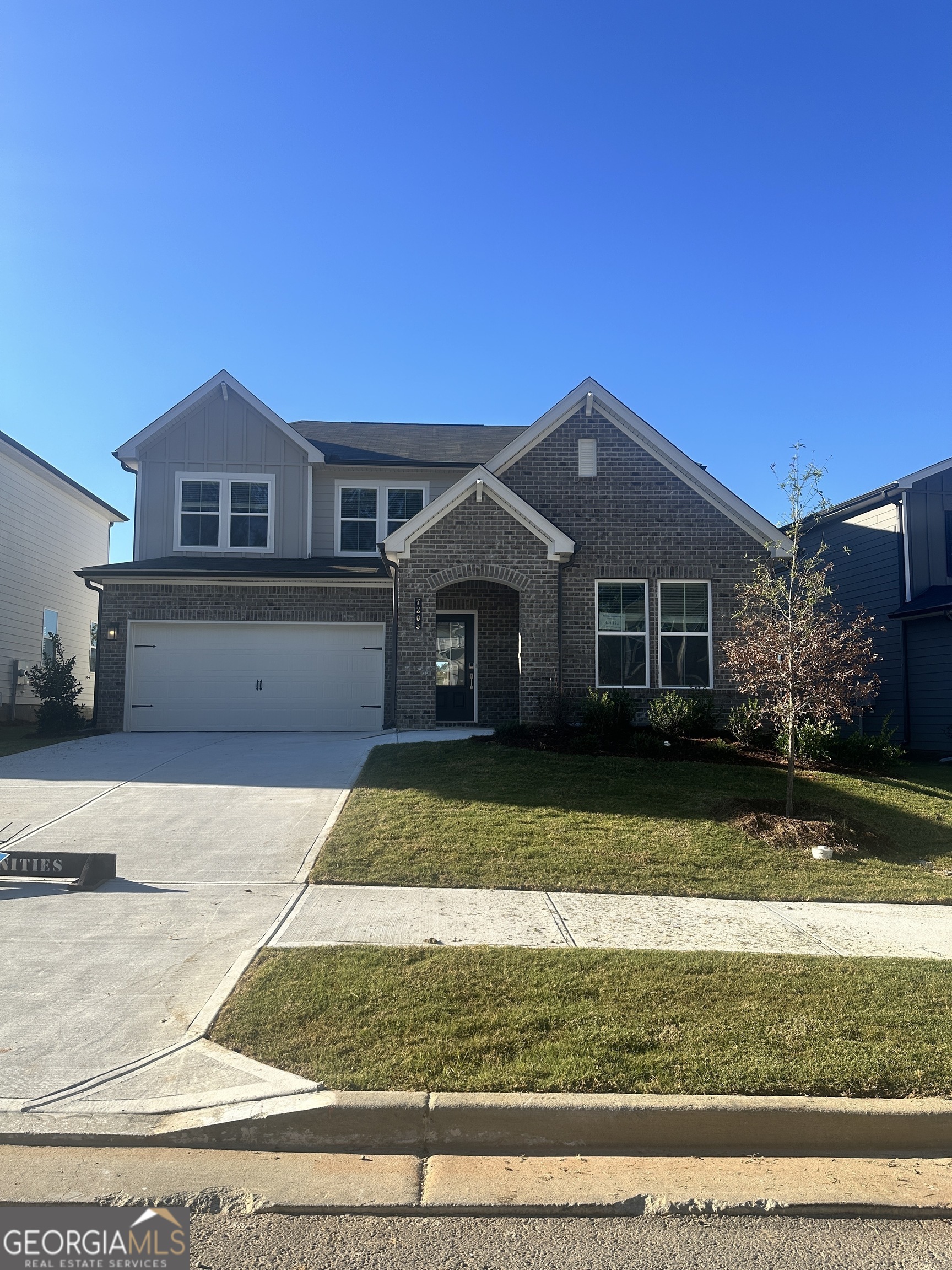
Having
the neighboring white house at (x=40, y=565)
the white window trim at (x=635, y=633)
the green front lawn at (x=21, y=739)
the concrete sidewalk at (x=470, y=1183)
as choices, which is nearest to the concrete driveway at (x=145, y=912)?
the concrete sidewalk at (x=470, y=1183)

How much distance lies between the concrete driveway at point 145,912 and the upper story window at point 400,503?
7348 mm

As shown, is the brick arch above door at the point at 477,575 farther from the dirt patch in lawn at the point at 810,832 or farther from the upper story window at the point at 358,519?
the dirt patch in lawn at the point at 810,832

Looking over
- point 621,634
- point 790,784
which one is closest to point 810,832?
point 790,784

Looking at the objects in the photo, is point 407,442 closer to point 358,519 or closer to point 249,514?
point 358,519

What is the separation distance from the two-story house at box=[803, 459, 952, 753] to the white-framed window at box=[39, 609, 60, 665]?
798 inches

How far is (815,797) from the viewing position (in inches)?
446

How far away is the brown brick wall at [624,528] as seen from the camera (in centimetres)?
1598

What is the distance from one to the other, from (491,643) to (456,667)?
2.93ft

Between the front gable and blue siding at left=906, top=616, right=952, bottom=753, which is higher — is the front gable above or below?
above

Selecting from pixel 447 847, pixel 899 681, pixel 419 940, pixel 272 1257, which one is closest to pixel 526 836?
pixel 447 847

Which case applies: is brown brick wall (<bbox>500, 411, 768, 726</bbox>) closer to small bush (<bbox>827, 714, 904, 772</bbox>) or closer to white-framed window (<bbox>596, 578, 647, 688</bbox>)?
white-framed window (<bbox>596, 578, 647, 688</bbox>)

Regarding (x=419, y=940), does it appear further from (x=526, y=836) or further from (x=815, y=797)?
(x=815, y=797)

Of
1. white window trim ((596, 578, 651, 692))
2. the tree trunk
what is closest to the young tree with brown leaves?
the tree trunk

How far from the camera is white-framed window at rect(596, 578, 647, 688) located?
15938 millimetres
